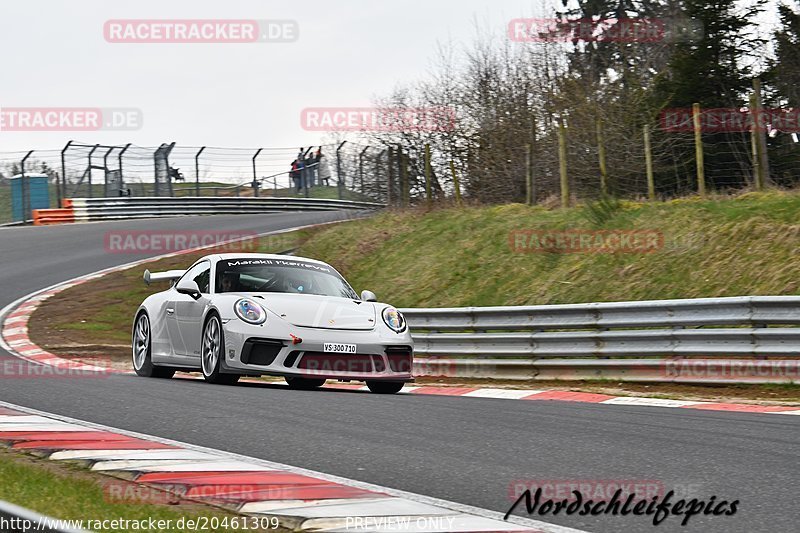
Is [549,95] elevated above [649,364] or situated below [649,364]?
above

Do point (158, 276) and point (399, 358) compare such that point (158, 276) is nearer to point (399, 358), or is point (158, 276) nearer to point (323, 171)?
point (399, 358)

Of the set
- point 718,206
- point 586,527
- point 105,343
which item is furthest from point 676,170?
point 586,527

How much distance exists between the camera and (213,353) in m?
10.4

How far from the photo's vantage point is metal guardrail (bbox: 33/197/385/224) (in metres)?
35.3

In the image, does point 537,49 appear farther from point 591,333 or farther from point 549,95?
point 591,333

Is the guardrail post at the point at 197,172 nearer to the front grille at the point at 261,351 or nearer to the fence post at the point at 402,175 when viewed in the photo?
the fence post at the point at 402,175

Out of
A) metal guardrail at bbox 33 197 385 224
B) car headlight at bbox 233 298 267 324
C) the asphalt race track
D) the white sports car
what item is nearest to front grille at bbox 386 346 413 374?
the white sports car

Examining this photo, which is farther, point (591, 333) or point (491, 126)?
point (491, 126)

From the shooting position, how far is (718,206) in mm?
15031

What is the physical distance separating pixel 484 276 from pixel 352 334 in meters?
7.22

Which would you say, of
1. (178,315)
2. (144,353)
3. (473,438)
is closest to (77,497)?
(473,438)

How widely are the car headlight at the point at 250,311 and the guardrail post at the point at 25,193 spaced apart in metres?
27.5

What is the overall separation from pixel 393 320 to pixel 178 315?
2279 millimetres

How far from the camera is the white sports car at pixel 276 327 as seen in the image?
991cm
